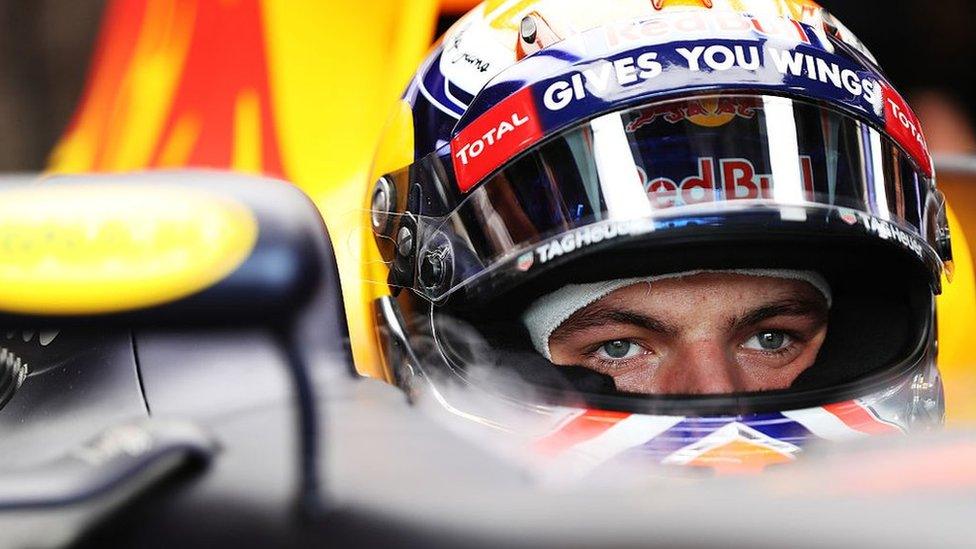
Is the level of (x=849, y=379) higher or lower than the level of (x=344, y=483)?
higher

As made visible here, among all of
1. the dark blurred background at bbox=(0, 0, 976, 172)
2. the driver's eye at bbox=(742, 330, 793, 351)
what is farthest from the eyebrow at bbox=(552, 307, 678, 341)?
the dark blurred background at bbox=(0, 0, 976, 172)

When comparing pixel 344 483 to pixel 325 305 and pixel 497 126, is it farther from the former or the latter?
pixel 497 126

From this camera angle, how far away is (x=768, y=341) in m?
1.39

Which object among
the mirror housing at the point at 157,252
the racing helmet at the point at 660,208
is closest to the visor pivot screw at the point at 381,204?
the racing helmet at the point at 660,208

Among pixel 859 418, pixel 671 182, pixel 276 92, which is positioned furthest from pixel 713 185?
pixel 276 92

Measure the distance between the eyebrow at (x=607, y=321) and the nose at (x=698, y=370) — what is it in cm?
3

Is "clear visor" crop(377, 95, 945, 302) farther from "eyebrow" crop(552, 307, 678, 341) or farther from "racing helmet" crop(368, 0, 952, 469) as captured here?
"eyebrow" crop(552, 307, 678, 341)

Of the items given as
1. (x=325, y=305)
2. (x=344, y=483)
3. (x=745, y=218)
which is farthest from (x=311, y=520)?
(x=745, y=218)

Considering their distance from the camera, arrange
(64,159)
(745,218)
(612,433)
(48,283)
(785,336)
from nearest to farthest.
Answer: (48,283)
(612,433)
(745,218)
(785,336)
(64,159)

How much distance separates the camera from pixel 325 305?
29.0 inches

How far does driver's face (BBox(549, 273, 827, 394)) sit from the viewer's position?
1.29m

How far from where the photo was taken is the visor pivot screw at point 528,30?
4.44 feet

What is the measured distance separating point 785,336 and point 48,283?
0.94 m

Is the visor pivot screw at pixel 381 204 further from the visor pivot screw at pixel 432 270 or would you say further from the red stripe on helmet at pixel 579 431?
the red stripe on helmet at pixel 579 431
